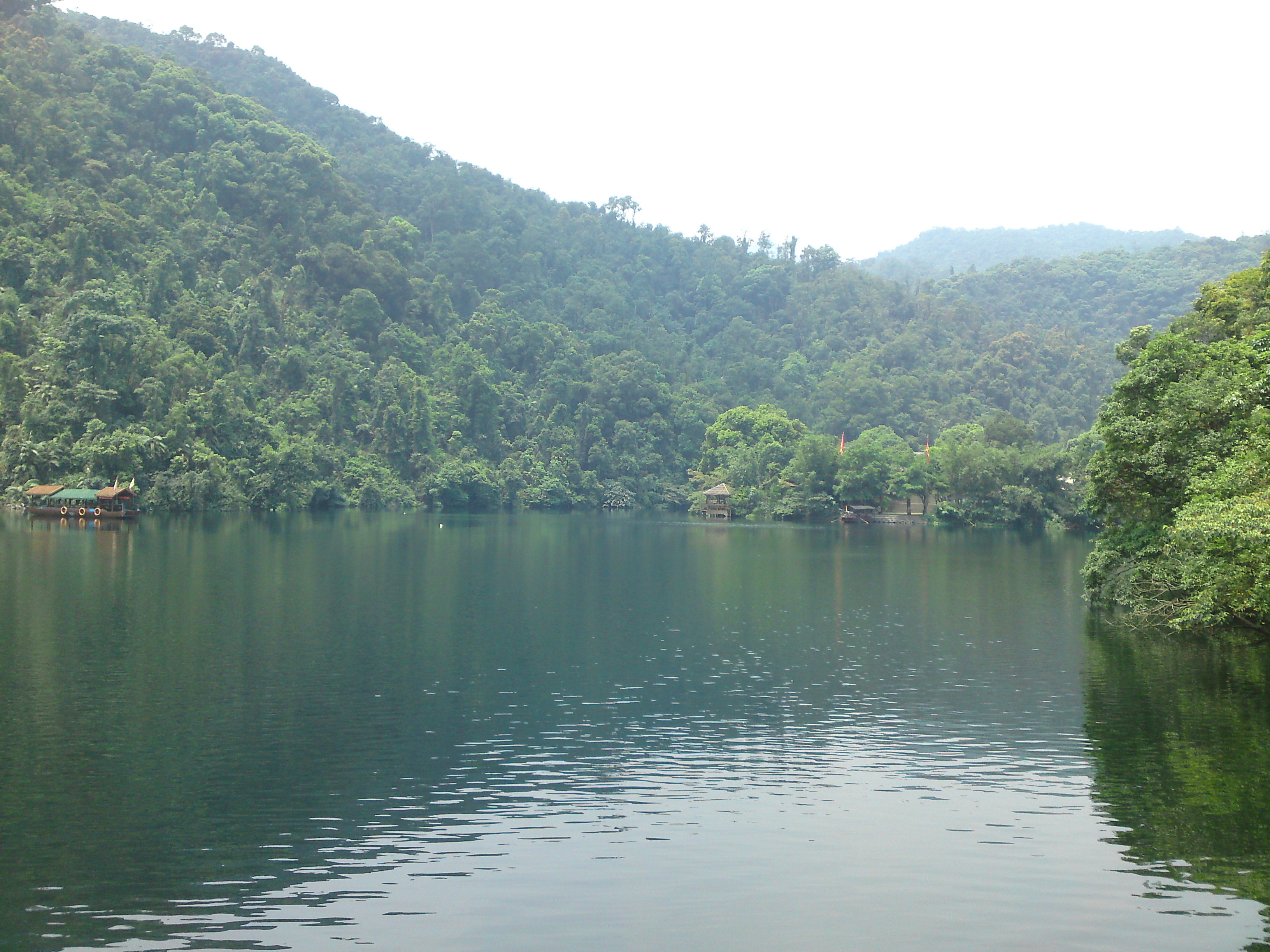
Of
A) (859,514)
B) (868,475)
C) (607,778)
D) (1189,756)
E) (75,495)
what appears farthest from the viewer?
(859,514)

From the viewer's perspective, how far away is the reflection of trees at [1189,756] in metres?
14.9

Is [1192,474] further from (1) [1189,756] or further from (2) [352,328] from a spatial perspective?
(2) [352,328]

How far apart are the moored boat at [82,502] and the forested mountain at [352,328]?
11.0 feet

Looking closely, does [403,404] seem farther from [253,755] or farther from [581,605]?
[253,755]

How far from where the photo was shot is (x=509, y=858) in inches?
562

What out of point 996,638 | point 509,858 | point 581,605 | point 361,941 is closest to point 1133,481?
point 996,638

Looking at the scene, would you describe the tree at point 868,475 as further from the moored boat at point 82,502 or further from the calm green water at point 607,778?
the calm green water at point 607,778

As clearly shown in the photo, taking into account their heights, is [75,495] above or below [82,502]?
above

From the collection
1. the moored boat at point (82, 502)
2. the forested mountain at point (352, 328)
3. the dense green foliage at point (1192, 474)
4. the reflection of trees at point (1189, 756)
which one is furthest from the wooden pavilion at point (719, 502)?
the reflection of trees at point (1189, 756)

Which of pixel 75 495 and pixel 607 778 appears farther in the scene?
pixel 75 495

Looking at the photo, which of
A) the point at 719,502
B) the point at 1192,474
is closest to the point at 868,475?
the point at 719,502

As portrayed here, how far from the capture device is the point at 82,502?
73.9 metres

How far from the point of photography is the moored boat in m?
72.3

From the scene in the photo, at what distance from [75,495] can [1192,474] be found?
67.2 meters
